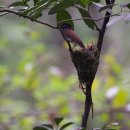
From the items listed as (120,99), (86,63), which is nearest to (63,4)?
(86,63)

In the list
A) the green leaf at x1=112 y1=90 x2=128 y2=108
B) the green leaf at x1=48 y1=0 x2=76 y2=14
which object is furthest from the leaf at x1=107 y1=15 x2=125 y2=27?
the green leaf at x1=112 y1=90 x2=128 y2=108

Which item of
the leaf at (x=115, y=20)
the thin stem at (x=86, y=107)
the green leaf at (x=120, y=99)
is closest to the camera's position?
the leaf at (x=115, y=20)

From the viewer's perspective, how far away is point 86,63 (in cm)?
121

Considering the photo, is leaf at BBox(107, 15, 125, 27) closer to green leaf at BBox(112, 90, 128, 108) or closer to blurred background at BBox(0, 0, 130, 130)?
blurred background at BBox(0, 0, 130, 130)

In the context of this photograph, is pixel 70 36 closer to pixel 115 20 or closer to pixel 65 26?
pixel 65 26

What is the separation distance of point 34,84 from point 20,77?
150 mm

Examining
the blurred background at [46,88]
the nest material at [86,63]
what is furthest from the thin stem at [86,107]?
the blurred background at [46,88]

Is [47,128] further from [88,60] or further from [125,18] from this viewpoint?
[125,18]

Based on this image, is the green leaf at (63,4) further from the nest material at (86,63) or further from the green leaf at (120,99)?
the green leaf at (120,99)

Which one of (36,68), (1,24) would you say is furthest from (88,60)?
(1,24)

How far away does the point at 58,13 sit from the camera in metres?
1.16

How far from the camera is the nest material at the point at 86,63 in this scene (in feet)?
3.84

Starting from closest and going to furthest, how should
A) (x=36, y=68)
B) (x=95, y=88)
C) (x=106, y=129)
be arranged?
1. (x=106, y=129)
2. (x=95, y=88)
3. (x=36, y=68)

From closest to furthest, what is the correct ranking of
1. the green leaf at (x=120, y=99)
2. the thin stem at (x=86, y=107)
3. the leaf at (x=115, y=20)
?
the leaf at (x=115, y=20), the thin stem at (x=86, y=107), the green leaf at (x=120, y=99)
